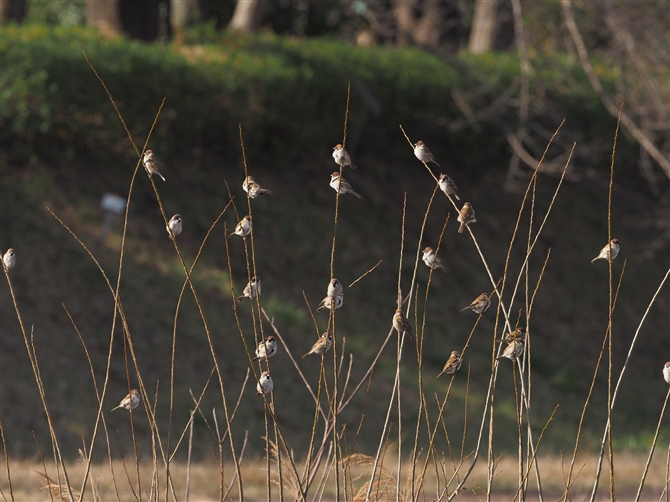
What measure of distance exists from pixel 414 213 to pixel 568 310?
9.21 ft

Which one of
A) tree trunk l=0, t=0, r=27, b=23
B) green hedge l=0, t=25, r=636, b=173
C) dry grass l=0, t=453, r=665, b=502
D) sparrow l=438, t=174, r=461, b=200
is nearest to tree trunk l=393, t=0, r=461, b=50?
green hedge l=0, t=25, r=636, b=173

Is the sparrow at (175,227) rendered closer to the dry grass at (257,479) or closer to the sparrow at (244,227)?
the sparrow at (244,227)

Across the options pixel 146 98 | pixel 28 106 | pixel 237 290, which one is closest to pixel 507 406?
pixel 237 290

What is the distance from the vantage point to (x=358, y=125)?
1551 cm

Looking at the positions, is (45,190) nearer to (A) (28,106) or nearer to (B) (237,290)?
(A) (28,106)

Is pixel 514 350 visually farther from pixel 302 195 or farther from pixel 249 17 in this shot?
pixel 249 17

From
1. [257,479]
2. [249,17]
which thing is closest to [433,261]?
[257,479]

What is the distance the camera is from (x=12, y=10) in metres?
14.0

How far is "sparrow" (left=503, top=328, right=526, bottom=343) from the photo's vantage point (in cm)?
359

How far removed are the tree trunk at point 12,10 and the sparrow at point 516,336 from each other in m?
11.7

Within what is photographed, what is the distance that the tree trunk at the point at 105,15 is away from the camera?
14.2 m

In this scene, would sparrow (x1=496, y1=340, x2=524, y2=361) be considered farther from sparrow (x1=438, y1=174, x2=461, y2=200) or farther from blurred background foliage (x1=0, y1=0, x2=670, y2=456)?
blurred background foliage (x1=0, y1=0, x2=670, y2=456)

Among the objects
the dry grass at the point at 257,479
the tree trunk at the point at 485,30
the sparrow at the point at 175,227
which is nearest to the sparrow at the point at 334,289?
the sparrow at the point at 175,227

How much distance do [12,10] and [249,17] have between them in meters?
3.86
